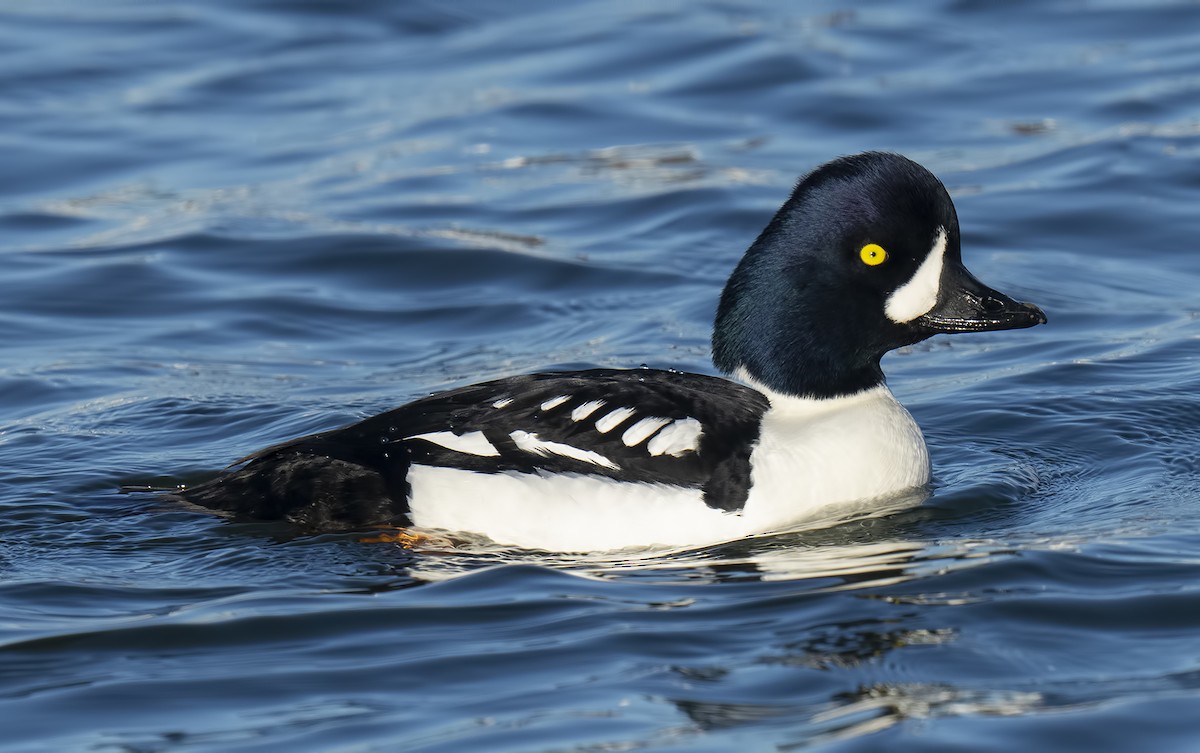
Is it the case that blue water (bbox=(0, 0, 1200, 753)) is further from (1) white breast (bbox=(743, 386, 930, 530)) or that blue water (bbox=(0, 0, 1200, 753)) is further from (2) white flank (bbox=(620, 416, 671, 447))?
(2) white flank (bbox=(620, 416, 671, 447))

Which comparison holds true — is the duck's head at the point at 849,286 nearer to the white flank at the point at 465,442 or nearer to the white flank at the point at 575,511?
the white flank at the point at 575,511

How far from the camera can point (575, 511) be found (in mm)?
6434

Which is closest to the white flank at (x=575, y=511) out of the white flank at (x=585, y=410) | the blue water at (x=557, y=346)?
the blue water at (x=557, y=346)

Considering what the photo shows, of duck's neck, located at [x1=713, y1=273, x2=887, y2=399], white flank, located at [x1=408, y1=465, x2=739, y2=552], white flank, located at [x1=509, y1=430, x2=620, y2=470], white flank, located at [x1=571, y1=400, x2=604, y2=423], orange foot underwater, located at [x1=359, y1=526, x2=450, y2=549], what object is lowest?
orange foot underwater, located at [x1=359, y1=526, x2=450, y2=549]

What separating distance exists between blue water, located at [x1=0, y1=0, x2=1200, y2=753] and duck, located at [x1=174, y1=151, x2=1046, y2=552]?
0.17 m

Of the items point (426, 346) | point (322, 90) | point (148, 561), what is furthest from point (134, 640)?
point (322, 90)

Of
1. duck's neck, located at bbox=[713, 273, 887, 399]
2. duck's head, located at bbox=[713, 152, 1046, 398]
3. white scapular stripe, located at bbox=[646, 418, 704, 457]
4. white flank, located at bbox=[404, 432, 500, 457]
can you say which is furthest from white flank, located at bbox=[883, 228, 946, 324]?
white flank, located at bbox=[404, 432, 500, 457]

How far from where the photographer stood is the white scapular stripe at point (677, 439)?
6461mm

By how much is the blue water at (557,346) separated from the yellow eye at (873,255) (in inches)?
39.7

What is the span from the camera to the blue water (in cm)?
528

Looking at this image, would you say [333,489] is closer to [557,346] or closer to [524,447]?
[524,447]

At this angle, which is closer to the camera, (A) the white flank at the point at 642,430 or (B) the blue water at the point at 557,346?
(B) the blue water at the point at 557,346

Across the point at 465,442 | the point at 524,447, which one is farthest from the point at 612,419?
the point at 465,442

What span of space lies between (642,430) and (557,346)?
10.8 feet
